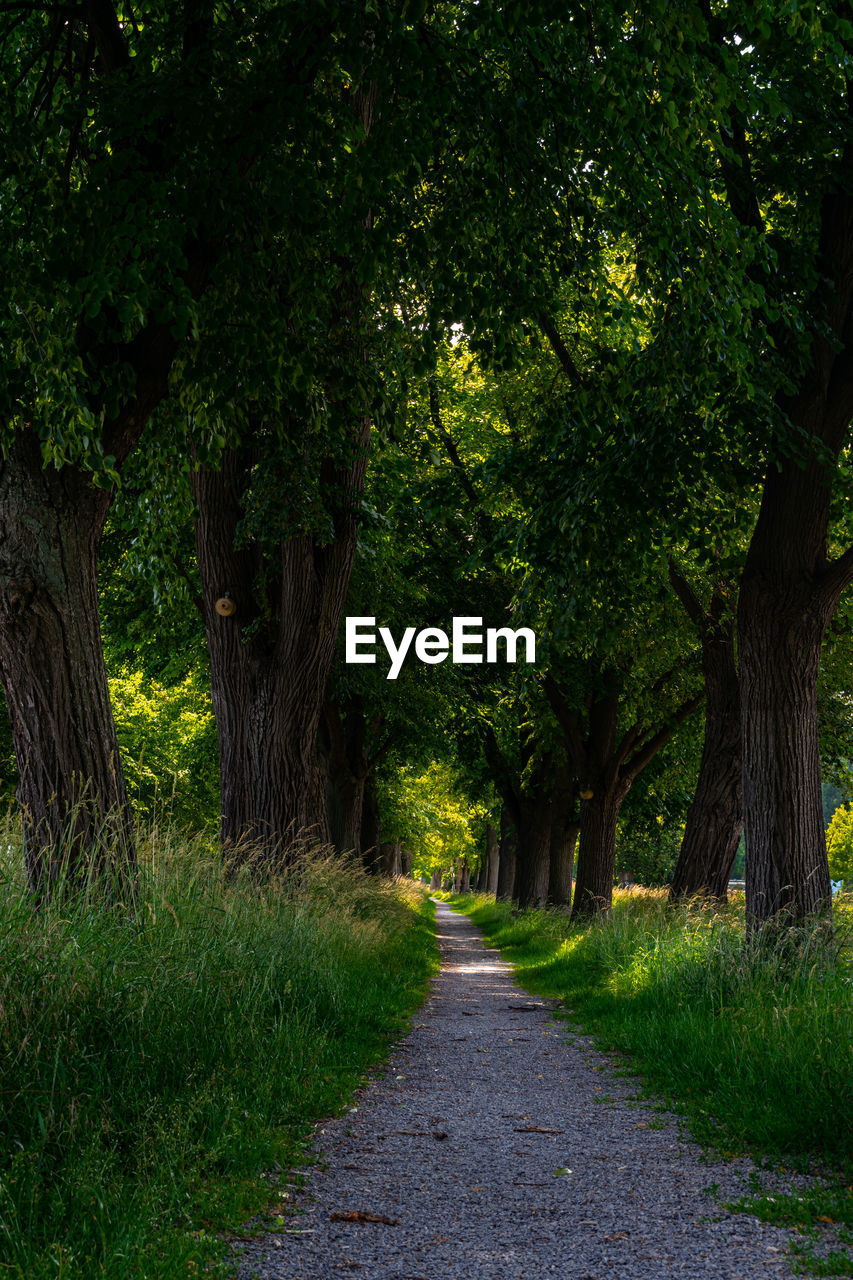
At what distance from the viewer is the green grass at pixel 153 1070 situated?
3.52 meters

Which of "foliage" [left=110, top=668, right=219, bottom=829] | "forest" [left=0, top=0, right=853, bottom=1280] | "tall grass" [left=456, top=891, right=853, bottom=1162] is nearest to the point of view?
"tall grass" [left=456, top=891, right=853, bottom=1162]

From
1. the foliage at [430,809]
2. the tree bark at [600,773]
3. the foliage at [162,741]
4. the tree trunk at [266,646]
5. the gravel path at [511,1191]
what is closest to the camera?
the gravel path at [511,1191]

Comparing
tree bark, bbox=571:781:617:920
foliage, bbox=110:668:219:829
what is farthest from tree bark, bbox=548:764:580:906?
foliage, bbox=110:668:219:829

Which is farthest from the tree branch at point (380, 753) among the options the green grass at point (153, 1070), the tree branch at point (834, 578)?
the tree branch at point (834, 578)

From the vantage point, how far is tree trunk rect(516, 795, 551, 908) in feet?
91.5

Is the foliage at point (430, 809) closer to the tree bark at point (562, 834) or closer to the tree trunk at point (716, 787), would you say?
the tree bark at point (562, 834)

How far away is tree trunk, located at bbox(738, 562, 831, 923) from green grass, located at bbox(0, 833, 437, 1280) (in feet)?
11.8

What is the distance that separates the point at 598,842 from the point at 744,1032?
44.4 ft

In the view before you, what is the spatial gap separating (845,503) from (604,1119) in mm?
6317

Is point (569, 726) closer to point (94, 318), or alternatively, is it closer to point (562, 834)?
point (562, 834)

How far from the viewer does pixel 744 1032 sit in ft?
22.0

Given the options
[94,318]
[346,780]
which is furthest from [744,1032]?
[346,780]

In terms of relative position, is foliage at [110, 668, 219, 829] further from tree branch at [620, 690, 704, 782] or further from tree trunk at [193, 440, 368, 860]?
tree trunk at [193, 440, 368, 860]

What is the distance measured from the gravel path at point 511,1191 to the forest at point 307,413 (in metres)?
0.41
